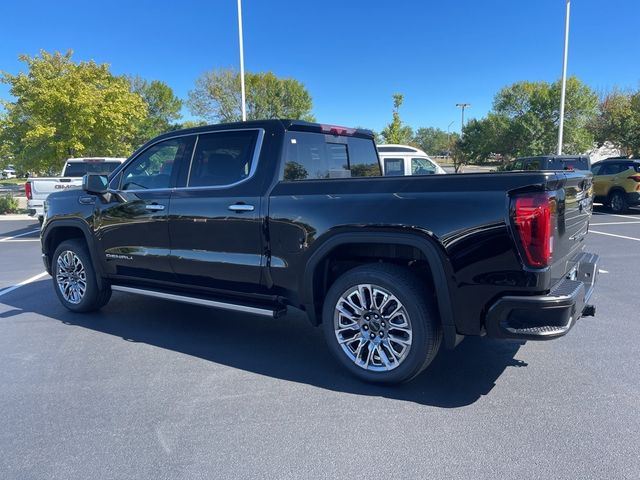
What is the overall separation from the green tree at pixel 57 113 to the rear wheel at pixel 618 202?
713 inches

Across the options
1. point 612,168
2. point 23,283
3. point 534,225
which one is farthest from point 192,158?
point 612,168

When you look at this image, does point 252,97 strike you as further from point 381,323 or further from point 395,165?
point 381,323

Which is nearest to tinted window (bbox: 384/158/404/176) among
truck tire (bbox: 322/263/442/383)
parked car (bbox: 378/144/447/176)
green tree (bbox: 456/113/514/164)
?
parked car (bbox: 378/144/447/176)

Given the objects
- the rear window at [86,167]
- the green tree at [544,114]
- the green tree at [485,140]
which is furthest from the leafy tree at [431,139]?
the rear window at [86,167]

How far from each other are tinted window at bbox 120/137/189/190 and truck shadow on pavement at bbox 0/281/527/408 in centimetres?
151

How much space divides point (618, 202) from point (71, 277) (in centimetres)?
1592

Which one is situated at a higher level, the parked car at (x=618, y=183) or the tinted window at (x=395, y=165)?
the tinted window at (x=395, y=165)

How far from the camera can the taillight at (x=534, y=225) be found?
297 centimetres

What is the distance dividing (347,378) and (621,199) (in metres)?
15.0

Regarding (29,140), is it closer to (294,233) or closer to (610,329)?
(294,233)

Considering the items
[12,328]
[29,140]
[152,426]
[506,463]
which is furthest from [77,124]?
[506,463]

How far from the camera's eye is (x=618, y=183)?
15.5 m

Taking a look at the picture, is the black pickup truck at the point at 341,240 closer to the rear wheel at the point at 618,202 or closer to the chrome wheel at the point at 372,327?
the chrome wheel at the point at 372,327

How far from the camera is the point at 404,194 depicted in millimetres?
3398
